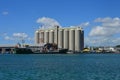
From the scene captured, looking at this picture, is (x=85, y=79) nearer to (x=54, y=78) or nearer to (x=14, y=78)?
(x=54, y=78)

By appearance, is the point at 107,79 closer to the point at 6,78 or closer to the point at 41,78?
the point at 41,78

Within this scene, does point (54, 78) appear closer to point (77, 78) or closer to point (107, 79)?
point (77, 78)

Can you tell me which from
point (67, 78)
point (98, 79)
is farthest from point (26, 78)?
point (98, 79)

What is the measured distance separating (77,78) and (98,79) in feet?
10.2

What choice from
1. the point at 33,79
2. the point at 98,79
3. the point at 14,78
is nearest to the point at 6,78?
the point at 14,78

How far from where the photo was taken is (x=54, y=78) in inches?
1999

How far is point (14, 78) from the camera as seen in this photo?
50812 mm

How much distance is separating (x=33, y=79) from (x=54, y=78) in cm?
325

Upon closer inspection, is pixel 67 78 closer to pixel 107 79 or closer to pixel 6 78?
pixel 107 79

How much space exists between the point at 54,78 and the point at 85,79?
4.45 metres

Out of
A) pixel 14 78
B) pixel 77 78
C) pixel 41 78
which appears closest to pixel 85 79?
pixel 77 78

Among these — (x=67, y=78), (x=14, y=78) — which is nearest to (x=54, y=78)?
(x=67, y=78)

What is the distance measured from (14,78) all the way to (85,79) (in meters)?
10.2

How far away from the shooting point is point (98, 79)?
49.8m
